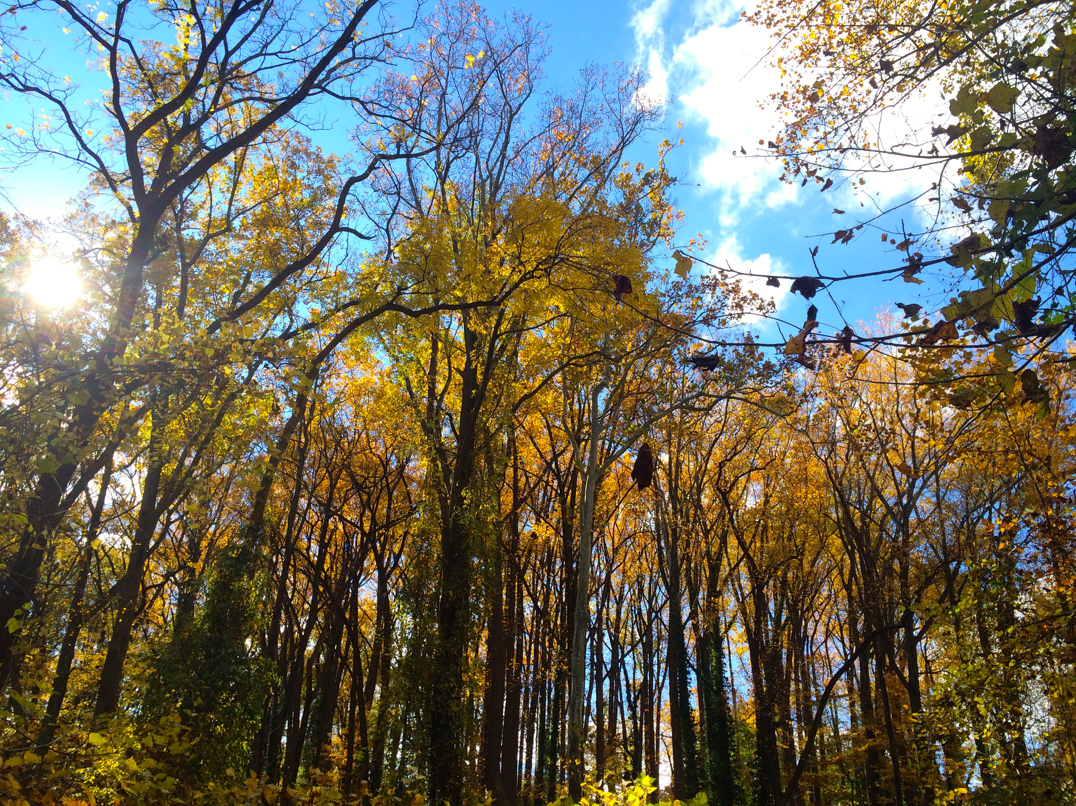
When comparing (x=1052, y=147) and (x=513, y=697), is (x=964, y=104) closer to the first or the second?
(x=1052, y=147)

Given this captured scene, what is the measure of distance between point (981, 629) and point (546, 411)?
8730 millimetres

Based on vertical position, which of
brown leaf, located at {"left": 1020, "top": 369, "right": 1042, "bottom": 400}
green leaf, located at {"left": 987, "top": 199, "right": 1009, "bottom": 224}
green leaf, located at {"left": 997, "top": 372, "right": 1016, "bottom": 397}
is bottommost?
green leaf, located at {"left": 997, "top": 372, "right": 1016, "bottom": 397}

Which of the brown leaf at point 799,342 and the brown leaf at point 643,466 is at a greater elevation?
the brown leaf at point 643,466

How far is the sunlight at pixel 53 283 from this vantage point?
4660 mm

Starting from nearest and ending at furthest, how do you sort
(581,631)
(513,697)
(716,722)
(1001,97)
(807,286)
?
(1001,97)
(807,286)
(581,631)
(513,697)
(716,722)

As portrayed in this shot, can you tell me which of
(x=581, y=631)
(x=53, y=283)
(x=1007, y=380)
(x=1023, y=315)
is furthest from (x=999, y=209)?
(x=581, y=631)

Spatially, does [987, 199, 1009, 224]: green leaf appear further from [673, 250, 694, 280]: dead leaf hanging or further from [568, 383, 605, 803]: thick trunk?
[568, 383, 605, 803]: thick trunk

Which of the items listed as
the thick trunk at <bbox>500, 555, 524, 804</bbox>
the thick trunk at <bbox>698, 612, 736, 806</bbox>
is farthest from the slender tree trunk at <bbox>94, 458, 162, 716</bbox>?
the thick trunk at <bbox>698, 612, 736, 806</bbox>

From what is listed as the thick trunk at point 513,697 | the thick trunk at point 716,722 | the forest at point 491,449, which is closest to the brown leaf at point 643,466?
the forest at point 491,449

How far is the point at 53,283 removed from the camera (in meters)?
5.54

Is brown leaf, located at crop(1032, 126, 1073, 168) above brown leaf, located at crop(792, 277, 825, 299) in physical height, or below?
above

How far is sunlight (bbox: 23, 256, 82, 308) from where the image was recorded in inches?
183

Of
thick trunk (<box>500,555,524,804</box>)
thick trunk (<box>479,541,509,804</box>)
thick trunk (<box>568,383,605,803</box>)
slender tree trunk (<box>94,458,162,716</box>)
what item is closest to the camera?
slender tree trunk (<box>94,458,162,716</box>)

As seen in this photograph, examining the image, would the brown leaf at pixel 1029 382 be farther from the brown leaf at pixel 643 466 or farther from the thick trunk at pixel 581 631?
the thick trunk at pixel 581 631
